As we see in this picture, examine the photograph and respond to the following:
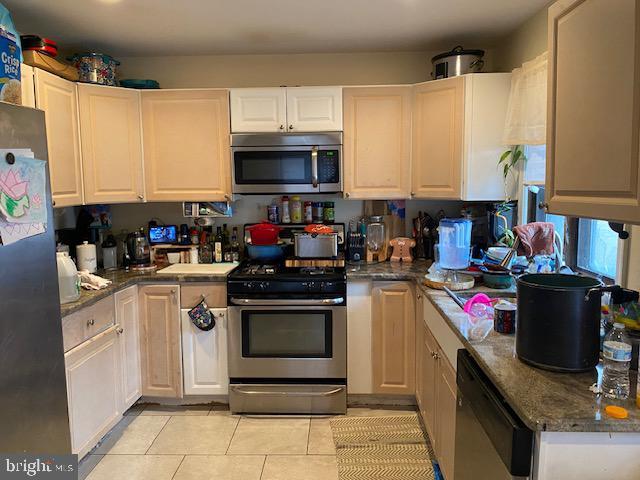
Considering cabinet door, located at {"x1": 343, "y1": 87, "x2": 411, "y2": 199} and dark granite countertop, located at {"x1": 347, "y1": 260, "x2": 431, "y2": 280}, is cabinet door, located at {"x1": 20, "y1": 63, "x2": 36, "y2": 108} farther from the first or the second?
dark granite countertop, located at {"x1": 347, "y1": 260, "x2": 431, "y2": 280}

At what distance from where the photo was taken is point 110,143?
3.06 metres

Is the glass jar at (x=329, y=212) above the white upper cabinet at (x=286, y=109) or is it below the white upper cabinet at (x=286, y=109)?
below

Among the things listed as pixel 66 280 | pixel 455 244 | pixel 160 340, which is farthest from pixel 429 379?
pixel 66 280

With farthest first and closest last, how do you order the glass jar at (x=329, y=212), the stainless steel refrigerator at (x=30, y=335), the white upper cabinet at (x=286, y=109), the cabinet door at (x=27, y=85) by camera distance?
the glass jar at (x=329, y=212) → the white upper cabinet at (x=286, y=109) → the cabinet door at (x=27, y=85) → the stainless steel refrigerator at (x=30, y=335)

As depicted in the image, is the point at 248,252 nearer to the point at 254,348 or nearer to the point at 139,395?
the point at 254,348

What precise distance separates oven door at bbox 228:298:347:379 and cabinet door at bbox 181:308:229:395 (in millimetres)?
85

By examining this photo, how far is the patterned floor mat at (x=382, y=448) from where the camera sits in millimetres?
2441

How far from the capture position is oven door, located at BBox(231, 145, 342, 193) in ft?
10.3

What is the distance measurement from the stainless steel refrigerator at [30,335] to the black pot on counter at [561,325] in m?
1.65

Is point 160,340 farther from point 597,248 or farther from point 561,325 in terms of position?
point 597,248

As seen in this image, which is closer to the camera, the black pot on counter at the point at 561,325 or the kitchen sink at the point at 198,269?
the black pot on counter at the point at 561,325

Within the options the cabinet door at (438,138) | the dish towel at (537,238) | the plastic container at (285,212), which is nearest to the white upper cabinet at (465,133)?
the cabinet door at (438,138)

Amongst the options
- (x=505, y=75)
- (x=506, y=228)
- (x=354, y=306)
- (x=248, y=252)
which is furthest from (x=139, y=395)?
(x=505, y=75)

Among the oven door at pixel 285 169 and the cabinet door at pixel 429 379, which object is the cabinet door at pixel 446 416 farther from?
the oven door at pixel 285 169
